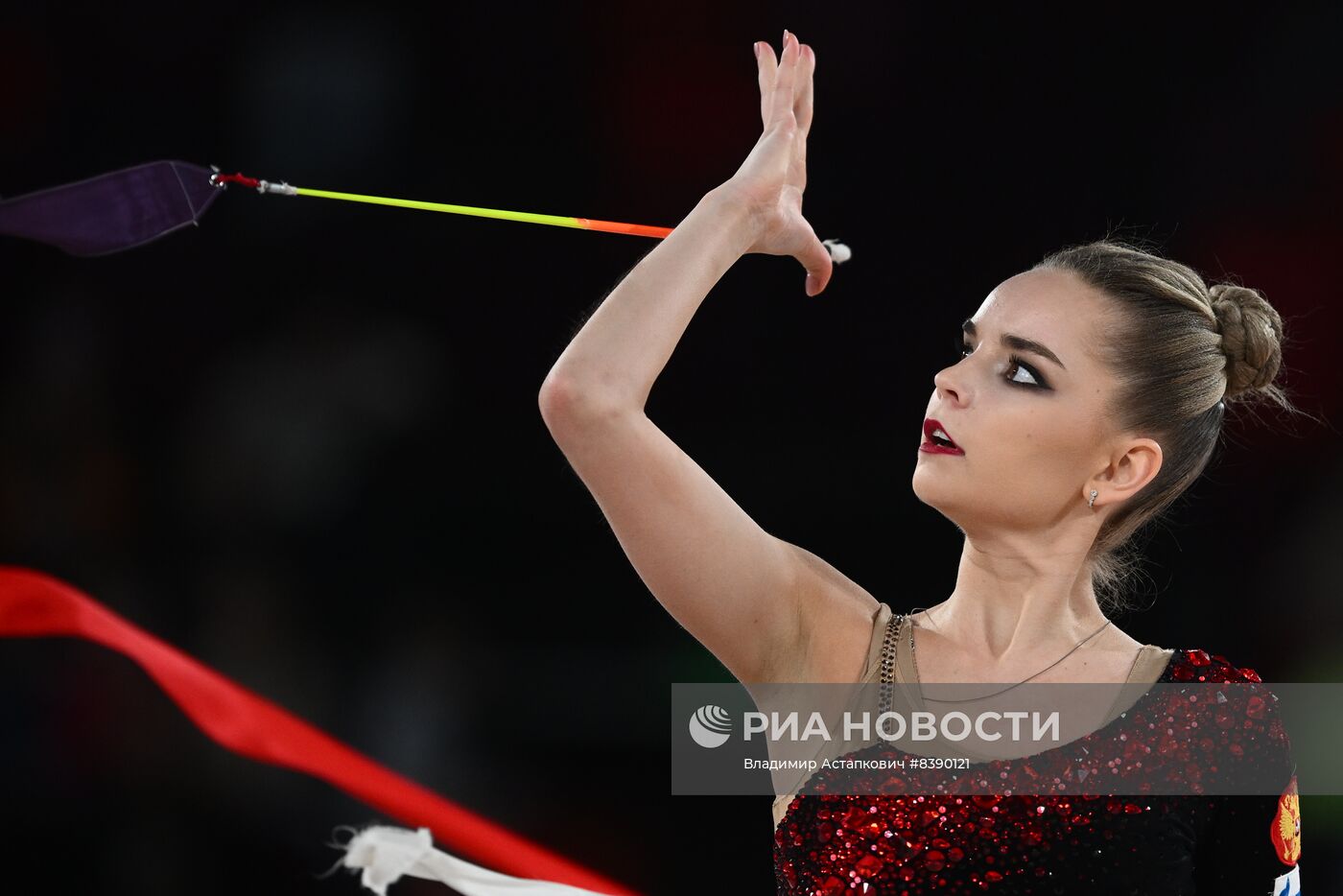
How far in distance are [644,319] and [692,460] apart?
168 millimetres

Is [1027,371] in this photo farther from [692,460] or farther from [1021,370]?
[692,460]

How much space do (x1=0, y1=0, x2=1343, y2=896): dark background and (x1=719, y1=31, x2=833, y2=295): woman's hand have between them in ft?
4.96

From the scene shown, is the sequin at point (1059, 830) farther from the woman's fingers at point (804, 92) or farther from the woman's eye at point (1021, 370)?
the woman's fingers at point (804, 92)

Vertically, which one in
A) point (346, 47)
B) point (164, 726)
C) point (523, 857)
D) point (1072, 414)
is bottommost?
point (523, 857)

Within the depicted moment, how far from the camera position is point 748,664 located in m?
1.44

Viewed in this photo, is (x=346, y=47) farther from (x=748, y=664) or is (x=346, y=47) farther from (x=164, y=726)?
(x=748, y=664)

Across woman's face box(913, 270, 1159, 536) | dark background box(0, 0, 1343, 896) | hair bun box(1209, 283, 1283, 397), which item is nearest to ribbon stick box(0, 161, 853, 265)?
woman's face box(913, 270, 1159, 536)

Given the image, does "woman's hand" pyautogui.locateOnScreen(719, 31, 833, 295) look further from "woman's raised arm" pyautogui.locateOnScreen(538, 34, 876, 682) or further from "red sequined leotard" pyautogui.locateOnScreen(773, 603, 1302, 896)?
"red sequined leotard" pyautogui.locateOnScreen(773, 603, 1302, 896)

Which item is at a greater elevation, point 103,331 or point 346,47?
point 346,47

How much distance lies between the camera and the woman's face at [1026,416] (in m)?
1.43

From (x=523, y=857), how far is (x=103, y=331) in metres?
1.45

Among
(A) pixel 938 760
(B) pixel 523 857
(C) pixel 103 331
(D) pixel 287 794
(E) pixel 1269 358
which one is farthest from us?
(C) pixel 103 331

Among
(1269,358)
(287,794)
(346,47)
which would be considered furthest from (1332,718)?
(346,47)

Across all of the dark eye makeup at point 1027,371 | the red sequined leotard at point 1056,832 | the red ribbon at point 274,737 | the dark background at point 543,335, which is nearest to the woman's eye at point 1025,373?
the dark eye makeup at point 1027,371
